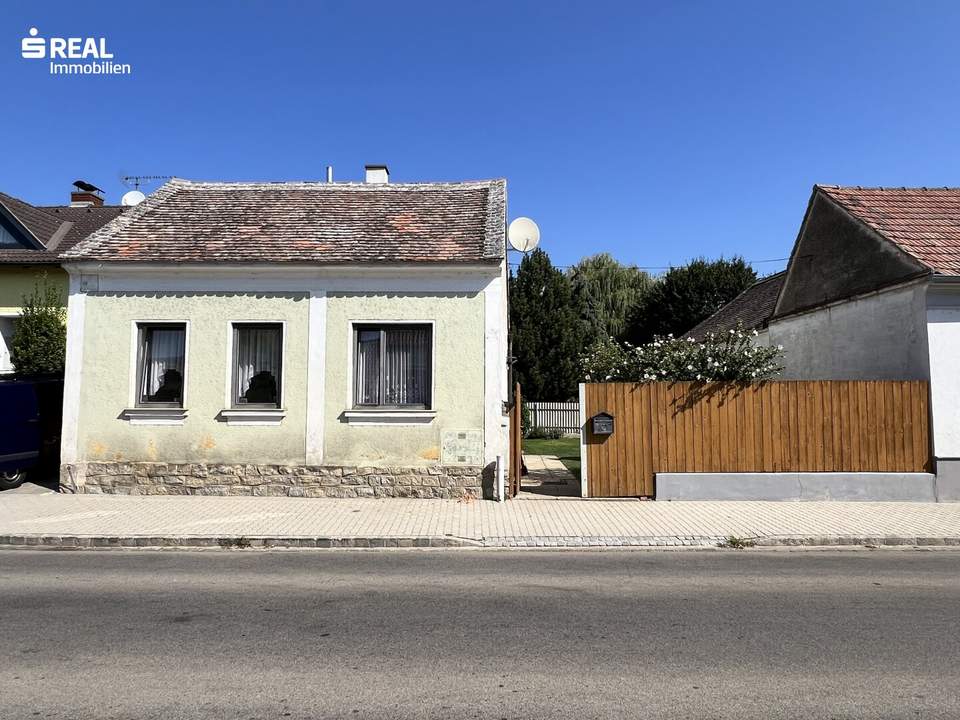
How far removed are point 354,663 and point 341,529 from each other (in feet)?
15.2

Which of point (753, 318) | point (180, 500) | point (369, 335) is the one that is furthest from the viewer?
point (753, 318)

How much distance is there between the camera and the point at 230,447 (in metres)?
11.5

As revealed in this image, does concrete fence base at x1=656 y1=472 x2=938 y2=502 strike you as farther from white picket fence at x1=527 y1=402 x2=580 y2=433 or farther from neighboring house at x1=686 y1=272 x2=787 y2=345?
white picket fence at x1=527 y1=402 x2=580 y2=433

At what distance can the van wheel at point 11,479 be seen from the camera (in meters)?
11.8

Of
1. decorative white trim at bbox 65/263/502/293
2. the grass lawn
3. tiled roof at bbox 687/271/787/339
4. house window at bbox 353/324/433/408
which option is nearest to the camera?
decorative white trim at bbox 65/263/502/293

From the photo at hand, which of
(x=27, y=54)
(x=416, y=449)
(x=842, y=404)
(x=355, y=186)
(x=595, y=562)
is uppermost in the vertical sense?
(x=27, y=54)

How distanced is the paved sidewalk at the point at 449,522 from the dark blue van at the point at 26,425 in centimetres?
81

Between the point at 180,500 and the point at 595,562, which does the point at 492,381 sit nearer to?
the point at 595,562

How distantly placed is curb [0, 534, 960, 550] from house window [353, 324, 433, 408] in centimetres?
363

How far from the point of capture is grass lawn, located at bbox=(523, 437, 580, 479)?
16.8 meters

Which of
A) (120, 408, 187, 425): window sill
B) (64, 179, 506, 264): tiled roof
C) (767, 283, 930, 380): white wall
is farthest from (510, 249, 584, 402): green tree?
(120, 408, 187, 425): window sill

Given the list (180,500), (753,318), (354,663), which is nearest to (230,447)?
(180,500)

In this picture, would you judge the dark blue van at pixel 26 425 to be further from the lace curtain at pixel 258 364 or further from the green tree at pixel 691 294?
the green tree at pixel 691 294

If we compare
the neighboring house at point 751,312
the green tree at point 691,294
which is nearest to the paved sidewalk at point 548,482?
the neighboring house at point 751,312
